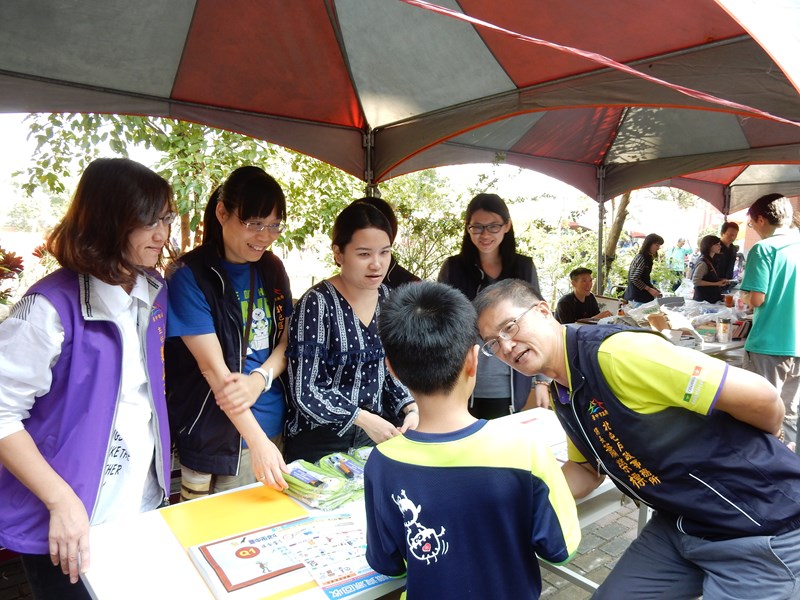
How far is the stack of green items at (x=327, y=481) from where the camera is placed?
1.53 meters

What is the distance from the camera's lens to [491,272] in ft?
9.04

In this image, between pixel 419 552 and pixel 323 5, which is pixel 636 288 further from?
pixel 419 552

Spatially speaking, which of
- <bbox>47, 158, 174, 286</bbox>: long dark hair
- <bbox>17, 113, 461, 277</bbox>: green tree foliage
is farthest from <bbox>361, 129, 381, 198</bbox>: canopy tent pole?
<bbox>47, 158, 174, 286</bbox>: long dark hair

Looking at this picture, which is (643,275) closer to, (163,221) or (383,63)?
(383,63)

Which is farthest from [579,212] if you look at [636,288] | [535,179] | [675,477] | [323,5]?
[675,477]

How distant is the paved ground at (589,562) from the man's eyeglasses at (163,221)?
202cm

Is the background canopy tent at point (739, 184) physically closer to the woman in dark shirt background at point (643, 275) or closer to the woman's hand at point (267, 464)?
the woman in dark shirt background at point (643, 275)

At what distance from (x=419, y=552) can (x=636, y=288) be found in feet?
22.5

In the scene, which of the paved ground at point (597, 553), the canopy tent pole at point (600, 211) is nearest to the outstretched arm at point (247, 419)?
the paved ground at point (597, 553)

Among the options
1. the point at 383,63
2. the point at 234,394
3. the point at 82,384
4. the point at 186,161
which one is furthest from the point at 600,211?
the point at 82,384

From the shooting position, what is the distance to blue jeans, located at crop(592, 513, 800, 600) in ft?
4.57

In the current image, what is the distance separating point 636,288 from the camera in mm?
7203

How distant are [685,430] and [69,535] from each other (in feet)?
4.86

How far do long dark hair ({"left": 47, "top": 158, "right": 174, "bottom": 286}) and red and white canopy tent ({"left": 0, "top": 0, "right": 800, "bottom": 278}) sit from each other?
966mm
